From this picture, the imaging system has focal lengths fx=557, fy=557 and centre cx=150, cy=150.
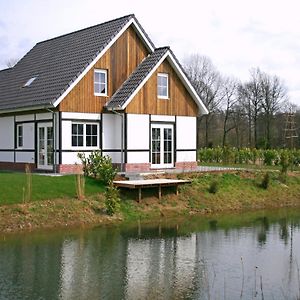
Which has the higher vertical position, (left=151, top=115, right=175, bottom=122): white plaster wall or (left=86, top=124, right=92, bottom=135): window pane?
(left=151, top=115, right=175, bottom=122): white plaster wall

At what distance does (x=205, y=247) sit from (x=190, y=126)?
39.1ft

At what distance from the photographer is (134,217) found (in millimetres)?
18000

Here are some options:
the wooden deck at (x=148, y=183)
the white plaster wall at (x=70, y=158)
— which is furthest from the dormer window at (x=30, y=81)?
the wooden deck at (x=148, y=183)

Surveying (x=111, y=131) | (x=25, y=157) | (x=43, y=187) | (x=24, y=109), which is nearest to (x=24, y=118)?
(x=24, y=109)

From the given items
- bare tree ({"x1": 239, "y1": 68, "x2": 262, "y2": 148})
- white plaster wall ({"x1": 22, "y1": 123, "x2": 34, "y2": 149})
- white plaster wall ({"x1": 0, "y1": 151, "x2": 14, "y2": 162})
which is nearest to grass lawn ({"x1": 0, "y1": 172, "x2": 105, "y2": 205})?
white plaster wall ({"x1": 22, "y1": 123, "x2": 34, "y2": 149})

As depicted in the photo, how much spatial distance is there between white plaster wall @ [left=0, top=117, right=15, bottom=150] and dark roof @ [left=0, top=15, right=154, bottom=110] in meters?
0.72

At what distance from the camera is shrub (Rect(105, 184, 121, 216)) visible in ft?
57.4

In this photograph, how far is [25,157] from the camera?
78.0ft

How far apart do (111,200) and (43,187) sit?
2.33 m

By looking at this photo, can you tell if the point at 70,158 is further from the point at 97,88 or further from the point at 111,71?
the point at 111,71

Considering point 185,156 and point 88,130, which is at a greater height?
point 88,130

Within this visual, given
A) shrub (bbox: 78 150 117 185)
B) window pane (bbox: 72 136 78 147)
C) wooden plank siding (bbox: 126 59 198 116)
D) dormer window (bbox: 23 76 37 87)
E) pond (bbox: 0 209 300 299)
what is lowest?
pond (bbox: 0 209 300 299)

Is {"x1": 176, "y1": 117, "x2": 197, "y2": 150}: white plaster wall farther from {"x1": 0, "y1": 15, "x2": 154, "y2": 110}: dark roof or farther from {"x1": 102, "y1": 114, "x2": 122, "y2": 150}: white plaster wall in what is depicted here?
{"x1": 0, "y1": 15, "x2": 154, "y2": 110}: dark roof

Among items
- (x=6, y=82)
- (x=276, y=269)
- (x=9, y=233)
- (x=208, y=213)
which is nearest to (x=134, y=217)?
(x=208, y=213)
